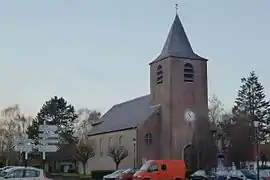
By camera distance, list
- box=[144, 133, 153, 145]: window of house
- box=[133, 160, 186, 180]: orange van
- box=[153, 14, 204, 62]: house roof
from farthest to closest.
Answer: box=[153, 14, 204, 62]: house roof → box=[144, 133, 153, 145]: window of house → box=[133, 160, 186, 180]: orange van

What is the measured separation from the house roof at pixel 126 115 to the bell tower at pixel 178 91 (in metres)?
3.25

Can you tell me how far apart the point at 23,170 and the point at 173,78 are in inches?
1490

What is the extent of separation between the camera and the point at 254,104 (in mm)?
89062

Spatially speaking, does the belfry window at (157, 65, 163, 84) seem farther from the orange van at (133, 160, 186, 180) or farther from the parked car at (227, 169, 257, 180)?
the orange van at (133, 160, 186, 180)

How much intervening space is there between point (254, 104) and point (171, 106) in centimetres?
3078

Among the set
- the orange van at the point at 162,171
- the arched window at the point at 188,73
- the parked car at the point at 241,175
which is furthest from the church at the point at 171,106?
the orange van at the point at 162,171

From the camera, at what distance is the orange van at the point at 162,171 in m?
39.8

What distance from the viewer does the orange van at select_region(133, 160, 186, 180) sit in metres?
39.8

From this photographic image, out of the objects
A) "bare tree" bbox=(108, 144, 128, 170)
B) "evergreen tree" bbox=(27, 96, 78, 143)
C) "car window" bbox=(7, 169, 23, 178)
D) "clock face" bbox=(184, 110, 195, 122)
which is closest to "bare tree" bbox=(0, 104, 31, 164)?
"evergreen tree" bbox=(27, 96, 78, 143)

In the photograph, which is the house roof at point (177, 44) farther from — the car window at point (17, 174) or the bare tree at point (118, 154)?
the car window at point (17, 174)

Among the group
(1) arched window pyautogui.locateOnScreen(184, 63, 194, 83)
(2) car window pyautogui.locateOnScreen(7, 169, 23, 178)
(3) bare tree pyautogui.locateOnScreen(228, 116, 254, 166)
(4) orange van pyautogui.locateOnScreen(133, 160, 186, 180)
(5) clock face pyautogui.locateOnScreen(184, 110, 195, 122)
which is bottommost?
(4) orange van pyautogui.locateOnScreen(133, 160, 186, 180)

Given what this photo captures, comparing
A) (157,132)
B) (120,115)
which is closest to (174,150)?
(157,132)

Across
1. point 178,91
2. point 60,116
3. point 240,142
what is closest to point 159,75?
point 178,91

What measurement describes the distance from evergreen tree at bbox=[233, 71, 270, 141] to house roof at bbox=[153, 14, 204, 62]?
2393cm
